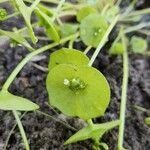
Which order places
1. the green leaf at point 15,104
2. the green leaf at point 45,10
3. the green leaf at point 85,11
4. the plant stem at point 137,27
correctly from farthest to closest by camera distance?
the plant stem at point 137,27 < the green leaf at point 85,11 < the green leaf at point 45,10 < the green leaf at point 15,104

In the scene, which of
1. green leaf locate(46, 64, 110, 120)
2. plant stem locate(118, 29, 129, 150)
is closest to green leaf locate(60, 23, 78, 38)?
plant stem locate(118, 29, 129, 150)

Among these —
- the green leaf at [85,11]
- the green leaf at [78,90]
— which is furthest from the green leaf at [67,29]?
the green leaf at [78,90]

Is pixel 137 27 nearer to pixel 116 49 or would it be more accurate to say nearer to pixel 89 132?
pixel 116 49

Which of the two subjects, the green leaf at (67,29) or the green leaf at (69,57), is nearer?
the green leaf at (69,57)

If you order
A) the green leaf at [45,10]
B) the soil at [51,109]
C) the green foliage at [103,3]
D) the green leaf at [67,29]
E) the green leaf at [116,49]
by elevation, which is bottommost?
the soil at [51,109]

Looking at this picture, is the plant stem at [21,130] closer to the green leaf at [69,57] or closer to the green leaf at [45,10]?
the green leaf at [69,57]

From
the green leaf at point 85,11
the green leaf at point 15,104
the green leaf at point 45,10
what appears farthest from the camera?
the green leaf at point 85,11
